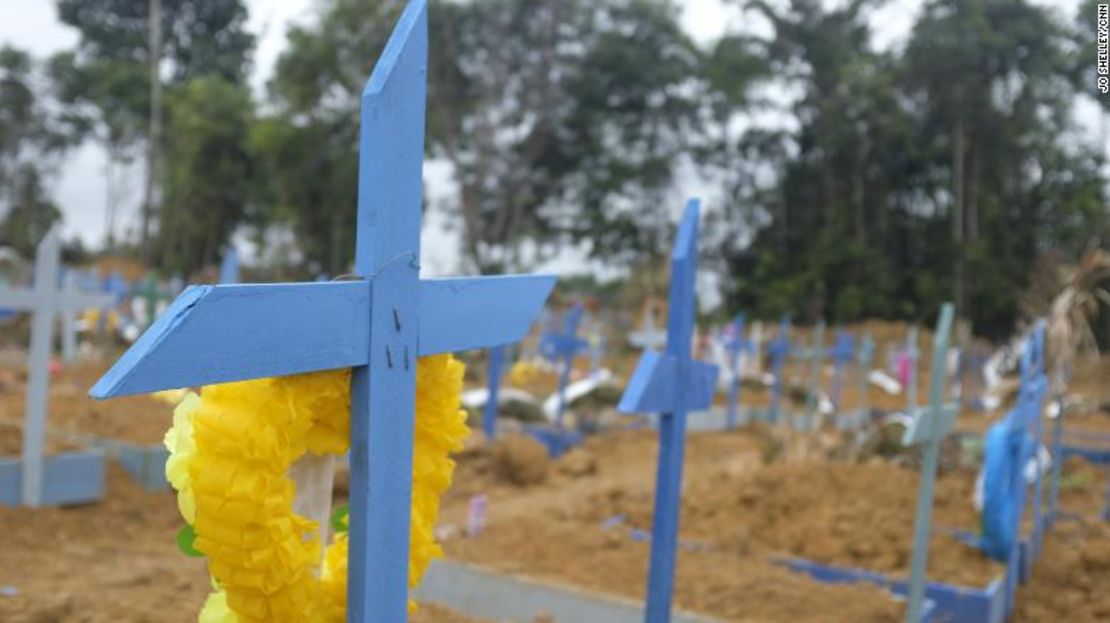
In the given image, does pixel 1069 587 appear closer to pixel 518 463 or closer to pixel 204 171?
pixel 518 463

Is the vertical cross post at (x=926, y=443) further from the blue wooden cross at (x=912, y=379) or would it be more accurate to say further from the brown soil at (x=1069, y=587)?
the blue wooden cross at (x=912, y=379)

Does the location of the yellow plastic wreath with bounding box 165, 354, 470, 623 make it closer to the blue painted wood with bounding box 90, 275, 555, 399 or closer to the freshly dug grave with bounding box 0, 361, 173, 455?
the blue painted wood with bounding box 90, 275, 555, 399

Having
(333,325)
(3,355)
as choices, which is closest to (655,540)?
(333,325)

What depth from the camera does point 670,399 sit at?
2646mm

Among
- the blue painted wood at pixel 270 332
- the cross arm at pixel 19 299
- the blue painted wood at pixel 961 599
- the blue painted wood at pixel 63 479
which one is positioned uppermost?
the blue painted wood at pixel 270 332

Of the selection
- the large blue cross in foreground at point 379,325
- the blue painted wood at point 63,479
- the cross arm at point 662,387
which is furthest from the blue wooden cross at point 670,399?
the blue painted wood at point 63,479

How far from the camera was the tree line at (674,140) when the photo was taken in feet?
73.9

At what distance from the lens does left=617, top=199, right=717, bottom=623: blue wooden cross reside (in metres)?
2.57

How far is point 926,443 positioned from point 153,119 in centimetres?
2740

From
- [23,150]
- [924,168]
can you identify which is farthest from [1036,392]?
[23,150]

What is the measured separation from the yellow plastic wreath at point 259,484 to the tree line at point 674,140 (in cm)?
2131

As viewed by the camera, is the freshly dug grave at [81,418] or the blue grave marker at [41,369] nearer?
the blue grave marker at [41,369]

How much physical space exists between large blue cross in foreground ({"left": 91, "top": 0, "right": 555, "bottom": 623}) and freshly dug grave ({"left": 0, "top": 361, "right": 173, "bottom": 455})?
5.07 m

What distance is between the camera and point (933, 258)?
76.0ft
